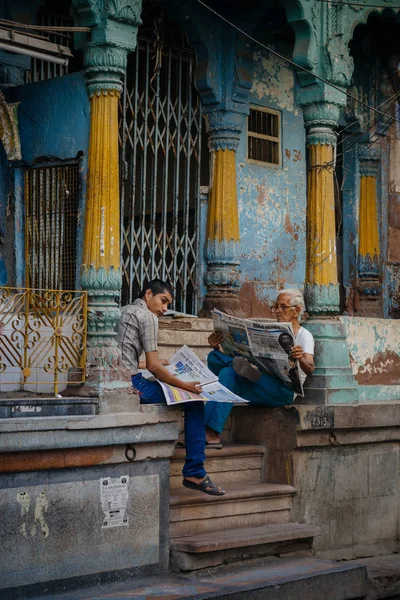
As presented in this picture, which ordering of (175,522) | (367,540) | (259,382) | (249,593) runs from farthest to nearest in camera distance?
(367,540), (259,382), (175,522), (249,593)

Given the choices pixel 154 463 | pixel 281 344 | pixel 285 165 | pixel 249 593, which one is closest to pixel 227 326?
pixel 281 344

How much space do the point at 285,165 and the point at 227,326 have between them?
3.70 m

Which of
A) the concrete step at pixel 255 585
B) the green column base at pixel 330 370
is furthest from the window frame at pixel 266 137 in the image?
the concrete step at pixel 255 585

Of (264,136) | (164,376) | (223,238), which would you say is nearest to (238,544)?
(164,376)

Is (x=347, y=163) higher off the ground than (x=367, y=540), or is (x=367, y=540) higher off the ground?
(x=347, y=163)

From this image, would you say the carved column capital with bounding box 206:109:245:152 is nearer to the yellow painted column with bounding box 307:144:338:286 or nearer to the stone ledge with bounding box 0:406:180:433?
the yellow painted column with bounding box 307:144:338:286

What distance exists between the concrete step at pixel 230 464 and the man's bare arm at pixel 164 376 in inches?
30.9

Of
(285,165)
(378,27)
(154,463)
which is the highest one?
(378,27)

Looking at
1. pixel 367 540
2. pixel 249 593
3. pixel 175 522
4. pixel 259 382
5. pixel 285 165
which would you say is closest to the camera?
pixel 249 593

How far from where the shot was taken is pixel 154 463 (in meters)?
8.12

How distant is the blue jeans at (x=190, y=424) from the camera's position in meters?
8.20

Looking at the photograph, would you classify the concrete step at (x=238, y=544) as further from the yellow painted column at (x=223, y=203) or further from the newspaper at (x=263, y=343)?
the yellow painted column at (x=223, y=203)

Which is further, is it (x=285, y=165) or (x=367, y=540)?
(x=285, y=165)

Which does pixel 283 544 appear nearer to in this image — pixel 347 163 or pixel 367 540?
pixel 367 540
